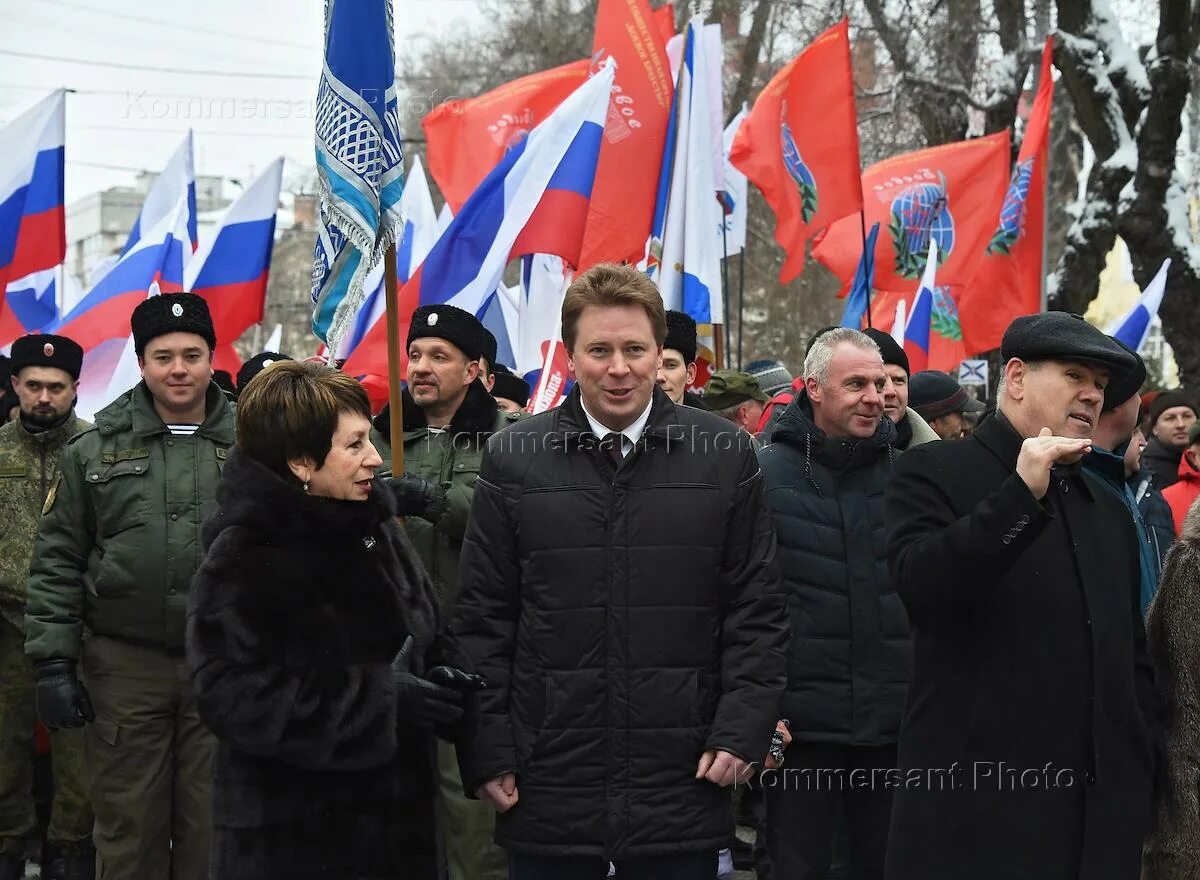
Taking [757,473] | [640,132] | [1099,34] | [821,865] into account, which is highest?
[1099,34]

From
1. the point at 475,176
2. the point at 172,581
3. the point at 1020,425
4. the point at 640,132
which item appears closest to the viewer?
the point at 1020,425

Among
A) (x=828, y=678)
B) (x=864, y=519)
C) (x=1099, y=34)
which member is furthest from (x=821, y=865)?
(x=1099, y=34)

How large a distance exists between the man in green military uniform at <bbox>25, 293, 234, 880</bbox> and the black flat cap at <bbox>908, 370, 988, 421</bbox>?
11.8ft

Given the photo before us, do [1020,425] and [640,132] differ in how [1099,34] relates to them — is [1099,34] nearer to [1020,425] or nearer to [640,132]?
[640,132]

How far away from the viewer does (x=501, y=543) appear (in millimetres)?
3904

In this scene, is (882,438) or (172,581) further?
(172,581)

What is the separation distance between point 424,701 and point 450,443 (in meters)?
2.07

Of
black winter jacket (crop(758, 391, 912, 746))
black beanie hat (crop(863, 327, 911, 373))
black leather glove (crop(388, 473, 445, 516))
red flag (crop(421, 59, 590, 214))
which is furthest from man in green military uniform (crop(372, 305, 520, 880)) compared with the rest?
red flag (crop(421, 59, 590, 214))

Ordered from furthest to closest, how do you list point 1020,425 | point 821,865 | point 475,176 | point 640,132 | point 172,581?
point 475,176
point 640,132
point 172,581
point 821,865
point 1020,425

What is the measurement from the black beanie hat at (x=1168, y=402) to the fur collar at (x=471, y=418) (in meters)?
4.52

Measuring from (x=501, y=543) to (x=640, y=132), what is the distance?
5.33 metres

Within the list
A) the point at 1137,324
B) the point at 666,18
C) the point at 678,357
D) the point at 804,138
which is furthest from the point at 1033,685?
the point at 666,18

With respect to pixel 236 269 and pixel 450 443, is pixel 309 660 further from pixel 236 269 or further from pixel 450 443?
pixel 236 269

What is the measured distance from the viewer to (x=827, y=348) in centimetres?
505
